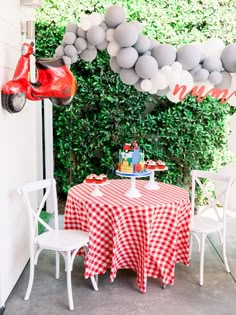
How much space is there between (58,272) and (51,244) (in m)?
0.59

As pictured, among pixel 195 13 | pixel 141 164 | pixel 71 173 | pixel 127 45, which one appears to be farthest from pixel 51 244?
pixel 195 13

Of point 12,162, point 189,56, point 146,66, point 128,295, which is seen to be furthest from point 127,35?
point 128,295

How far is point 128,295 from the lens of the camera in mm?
3105

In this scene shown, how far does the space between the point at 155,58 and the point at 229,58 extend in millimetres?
530

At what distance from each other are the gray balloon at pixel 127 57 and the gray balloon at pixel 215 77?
0.57 meters

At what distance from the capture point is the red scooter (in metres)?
2.79

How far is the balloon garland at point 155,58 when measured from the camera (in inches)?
115

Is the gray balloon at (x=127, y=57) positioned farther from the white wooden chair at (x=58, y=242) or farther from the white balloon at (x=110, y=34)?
the white wooden chair at (x=58, y=242)

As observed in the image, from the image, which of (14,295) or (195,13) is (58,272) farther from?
(195,13)

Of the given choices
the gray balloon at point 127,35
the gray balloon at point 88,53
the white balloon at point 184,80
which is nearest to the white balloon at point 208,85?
the white balloon at point 184,80

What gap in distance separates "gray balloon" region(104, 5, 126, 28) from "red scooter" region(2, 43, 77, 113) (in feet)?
1.46

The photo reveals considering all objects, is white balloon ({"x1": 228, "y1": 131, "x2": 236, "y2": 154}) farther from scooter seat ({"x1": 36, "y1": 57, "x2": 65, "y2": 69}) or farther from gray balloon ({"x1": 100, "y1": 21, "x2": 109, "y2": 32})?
scooter seat ({"x1": 36, "y1": 57, "x2": 65, "y2": 69})

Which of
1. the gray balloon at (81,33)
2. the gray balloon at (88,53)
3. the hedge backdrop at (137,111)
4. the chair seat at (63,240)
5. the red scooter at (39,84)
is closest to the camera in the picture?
the red scooter at (39,84)

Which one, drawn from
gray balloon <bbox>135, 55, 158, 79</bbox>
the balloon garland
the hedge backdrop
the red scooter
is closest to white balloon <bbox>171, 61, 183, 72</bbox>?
the balloon garland
